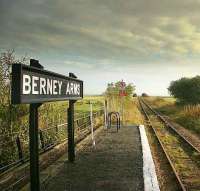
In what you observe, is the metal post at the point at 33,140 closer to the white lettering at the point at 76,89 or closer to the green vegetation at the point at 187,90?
the white lettering at the point at 76,89

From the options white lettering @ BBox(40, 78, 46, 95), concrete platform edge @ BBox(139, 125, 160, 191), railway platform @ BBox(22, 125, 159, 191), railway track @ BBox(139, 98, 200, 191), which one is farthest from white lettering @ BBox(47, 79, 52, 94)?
railway track @ BBox(139, 98, 200, 191)

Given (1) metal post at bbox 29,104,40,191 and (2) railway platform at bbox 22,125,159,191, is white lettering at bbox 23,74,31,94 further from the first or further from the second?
(2) railway platform at bbox 22,125,159,191

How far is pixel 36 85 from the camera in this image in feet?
18.2

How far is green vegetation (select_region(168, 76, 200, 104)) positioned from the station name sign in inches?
1722

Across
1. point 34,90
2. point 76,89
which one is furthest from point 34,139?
point 76,89

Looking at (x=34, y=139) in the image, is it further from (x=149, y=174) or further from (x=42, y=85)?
(x=149, y=174)

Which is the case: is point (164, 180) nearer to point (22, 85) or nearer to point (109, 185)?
point (109, 185)

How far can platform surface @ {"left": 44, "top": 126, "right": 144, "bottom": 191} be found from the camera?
7.40 meters

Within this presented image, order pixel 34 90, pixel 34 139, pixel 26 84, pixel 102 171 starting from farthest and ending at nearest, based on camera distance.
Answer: pixel 102 171 → pixel 34 139 → pixel 34 90 → pixel 26 84

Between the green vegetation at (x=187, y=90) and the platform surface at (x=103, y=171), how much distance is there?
38.1 meters

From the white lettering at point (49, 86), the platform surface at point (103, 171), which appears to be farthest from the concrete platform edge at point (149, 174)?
the white lettering at point (49, 86)

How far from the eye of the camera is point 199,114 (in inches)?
1088

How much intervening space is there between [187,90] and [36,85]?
48006 millimetres

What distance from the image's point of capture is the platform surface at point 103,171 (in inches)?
291
